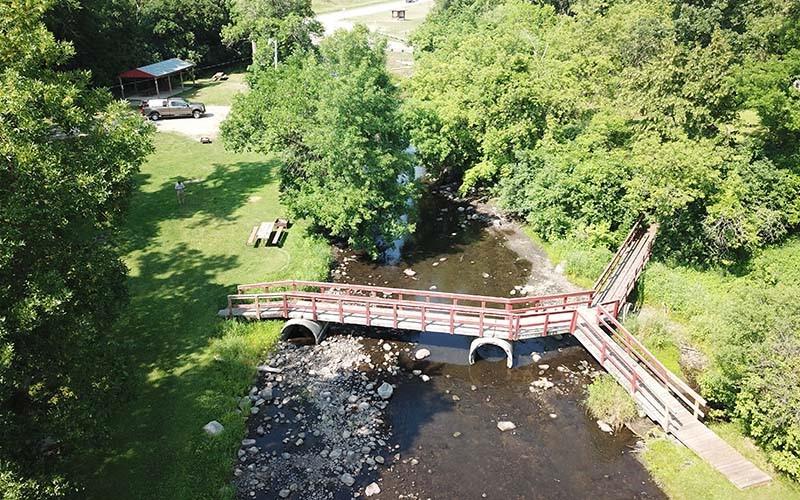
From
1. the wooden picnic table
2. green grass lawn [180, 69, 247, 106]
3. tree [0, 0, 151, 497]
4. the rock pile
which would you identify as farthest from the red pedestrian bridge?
green grass lawn [180, 69, 247, 106]

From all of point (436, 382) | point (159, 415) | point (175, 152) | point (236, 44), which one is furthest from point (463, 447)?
point (236, 44)

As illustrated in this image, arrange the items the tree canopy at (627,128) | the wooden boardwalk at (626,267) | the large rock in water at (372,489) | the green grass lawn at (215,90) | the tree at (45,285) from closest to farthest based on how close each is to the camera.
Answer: the tree at (45,285) < the large rock in water at (372,489) < the wooden boardwalk at (626,267) < the tree canopy at (627,128) < the green grass lawn at (215,90)

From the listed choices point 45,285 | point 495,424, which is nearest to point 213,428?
point 45,285

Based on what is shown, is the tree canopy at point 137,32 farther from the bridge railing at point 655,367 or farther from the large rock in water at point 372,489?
the bridge railing at point 655,367

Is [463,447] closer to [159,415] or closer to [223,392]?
[223,392]

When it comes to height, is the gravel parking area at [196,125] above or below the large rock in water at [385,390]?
above

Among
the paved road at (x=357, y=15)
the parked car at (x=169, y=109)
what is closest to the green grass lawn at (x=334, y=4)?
the paved road at (x=357, y=15)

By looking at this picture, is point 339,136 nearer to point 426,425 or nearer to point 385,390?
point 385,390

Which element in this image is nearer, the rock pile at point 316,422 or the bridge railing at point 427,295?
the rock pile at point 316,422

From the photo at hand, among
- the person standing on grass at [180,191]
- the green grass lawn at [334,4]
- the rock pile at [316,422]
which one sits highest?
the green grass lawn at [334,4]
